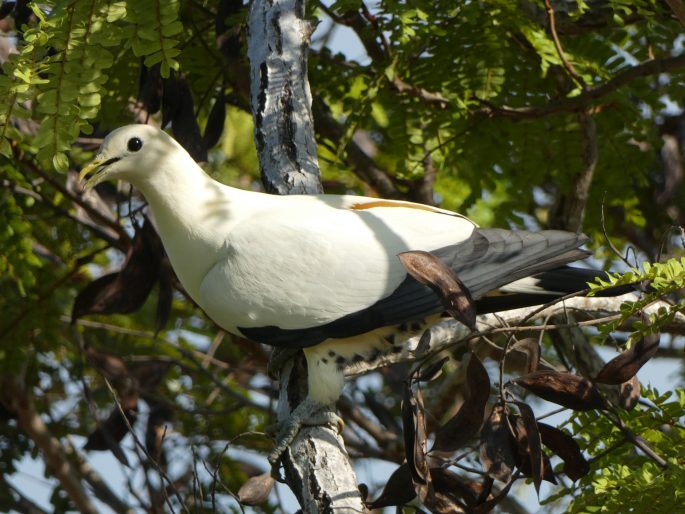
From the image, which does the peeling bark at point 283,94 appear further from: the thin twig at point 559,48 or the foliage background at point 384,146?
the thin twig at point 559,48

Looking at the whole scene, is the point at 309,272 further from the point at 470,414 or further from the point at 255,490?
the point at 470,414

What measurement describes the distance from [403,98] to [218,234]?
4.76ft

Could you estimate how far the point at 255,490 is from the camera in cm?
338

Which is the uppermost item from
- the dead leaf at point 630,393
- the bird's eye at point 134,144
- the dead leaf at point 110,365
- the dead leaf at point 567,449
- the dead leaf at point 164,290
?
the bird's eye at point 134,144

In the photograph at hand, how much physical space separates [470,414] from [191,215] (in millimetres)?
1315

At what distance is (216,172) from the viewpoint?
612cm

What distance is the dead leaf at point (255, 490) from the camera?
334 cm

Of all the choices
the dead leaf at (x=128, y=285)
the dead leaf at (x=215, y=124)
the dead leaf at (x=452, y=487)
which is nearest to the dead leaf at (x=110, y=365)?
the dead leaf at (x=128, y=285)

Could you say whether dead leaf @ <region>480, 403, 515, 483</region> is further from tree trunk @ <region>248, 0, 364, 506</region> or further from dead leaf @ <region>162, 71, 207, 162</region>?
dead leaf @ <region>162, 71, 207, 162</region>

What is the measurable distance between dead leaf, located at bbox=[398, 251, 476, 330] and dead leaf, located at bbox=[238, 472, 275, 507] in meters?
1.03

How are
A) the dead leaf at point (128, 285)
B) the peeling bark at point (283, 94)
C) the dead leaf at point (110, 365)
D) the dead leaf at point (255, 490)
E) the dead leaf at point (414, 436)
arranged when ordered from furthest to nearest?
the dead leaf at point (110, 365)
the dead leaf at point (128, 285)
the peeling bark at point (283, 94)
the dead leaf at point (255, 490)
the dead leaf at point (414, 436)

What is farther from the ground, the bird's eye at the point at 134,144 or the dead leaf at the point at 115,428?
the bird's eye at the point at 134,144

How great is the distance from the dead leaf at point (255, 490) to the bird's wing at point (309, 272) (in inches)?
18.0

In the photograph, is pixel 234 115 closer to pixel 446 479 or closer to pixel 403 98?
pixel 403 98
